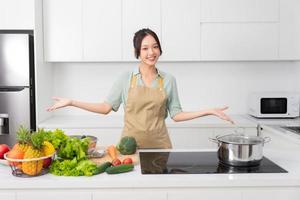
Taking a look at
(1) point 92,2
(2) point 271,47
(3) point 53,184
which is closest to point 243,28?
(2) point 271,47

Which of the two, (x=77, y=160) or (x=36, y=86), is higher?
(x=36, y=86)

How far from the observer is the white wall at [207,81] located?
13.7 feet

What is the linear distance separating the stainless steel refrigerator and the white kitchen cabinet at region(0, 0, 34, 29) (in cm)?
7

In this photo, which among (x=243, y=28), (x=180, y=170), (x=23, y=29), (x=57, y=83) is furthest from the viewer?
(x=57, y=83)

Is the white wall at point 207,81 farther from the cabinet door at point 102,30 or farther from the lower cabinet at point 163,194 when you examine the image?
the lower cabinet at point 163,194

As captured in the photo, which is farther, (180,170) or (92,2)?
(92,2)

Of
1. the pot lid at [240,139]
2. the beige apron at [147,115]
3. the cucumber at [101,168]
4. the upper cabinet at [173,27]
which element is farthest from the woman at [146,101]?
the upper cabinet at [173,27]

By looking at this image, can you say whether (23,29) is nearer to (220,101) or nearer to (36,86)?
(36,86)

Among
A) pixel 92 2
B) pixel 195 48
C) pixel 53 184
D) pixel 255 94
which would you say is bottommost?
pixel 53 184

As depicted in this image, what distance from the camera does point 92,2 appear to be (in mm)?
3734

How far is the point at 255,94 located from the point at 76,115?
1899 millimetres

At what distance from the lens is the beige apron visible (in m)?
2.60

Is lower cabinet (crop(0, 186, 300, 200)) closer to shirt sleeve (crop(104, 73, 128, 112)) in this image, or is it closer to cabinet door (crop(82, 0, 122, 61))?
shirt sleeve (crop(104, 73, 128, 112))

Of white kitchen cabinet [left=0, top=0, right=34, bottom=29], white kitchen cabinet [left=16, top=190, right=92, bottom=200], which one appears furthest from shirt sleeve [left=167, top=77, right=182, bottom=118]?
white kitchen cabinet [left=0, top=0, right=34, bottom=29]
